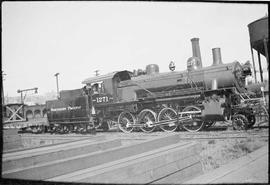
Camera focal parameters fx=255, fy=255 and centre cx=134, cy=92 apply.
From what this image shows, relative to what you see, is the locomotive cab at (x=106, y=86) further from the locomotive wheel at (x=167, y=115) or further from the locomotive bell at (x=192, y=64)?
the locomotive bell at (x=192, y=64)

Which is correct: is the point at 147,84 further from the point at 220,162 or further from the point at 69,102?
the point at 220,162

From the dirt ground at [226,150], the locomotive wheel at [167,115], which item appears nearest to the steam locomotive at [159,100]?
the locomotive wheel at [167,115]

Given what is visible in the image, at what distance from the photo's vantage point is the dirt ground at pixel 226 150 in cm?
699

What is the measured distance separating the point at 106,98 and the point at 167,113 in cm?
388

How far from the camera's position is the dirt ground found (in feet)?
22.9

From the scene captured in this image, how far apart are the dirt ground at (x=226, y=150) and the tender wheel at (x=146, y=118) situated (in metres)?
4.51

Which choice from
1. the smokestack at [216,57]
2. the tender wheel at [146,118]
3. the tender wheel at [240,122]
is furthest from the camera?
the tender wheel at [146,118]

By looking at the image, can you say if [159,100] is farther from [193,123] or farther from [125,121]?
[125,121]

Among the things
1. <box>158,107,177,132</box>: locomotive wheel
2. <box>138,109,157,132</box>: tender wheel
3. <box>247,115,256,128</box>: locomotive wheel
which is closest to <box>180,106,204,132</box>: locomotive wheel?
<box>158,107,177,132</box>: locomotive wheel

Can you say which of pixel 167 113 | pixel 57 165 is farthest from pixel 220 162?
pixel 167 113

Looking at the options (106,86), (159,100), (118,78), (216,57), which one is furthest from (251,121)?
(106,86)

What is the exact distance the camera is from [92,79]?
15.2 m

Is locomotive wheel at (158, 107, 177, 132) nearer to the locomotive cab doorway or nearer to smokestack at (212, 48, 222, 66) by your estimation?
smokestack at (212, 48, 222, 66)

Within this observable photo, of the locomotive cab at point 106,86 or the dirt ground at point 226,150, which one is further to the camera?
the locomotive cab at point 106,86
